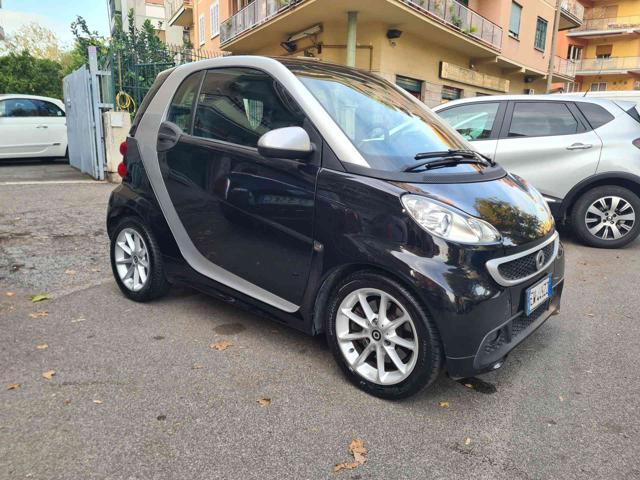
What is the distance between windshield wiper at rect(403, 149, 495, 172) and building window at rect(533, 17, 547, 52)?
88.1 ft

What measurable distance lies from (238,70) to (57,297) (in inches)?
96.0

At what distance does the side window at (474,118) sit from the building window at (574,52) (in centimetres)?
3953

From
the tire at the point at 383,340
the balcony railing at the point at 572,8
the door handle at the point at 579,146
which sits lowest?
the tire at the point at 383,340

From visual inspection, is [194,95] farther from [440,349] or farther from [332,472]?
[332,472]

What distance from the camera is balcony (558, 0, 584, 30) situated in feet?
95.2

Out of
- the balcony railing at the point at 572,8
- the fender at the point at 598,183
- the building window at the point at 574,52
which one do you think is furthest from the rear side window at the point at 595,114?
the building window at the point at 574,52

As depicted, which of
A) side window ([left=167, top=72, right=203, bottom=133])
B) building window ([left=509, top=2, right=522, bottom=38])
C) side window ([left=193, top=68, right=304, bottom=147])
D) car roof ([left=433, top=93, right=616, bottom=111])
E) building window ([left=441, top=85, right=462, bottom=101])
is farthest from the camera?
building window ([left=509, top=2, right=522, bottom=38])

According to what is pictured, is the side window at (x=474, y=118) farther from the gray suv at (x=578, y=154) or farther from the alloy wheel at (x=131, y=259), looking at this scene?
the alloy wheel at (x=131, y=259)

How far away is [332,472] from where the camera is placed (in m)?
2.13

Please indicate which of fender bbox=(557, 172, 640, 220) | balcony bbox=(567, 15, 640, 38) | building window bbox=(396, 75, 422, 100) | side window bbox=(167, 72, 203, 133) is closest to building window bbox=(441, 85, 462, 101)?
building window bbox=(396, 75, 422, 100)

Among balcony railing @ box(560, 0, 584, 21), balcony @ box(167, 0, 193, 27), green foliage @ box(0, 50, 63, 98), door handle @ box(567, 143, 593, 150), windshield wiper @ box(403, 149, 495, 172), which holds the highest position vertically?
balcony railing @ box(560, 0, 584, 21)

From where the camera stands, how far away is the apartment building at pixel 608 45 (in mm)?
38250

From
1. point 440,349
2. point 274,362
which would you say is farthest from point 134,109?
point 440,349

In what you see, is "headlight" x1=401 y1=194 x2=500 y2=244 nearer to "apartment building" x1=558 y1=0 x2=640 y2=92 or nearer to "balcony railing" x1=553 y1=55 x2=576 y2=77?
"balcony railing" x1=553 y1=55 x2=576 y2=77
